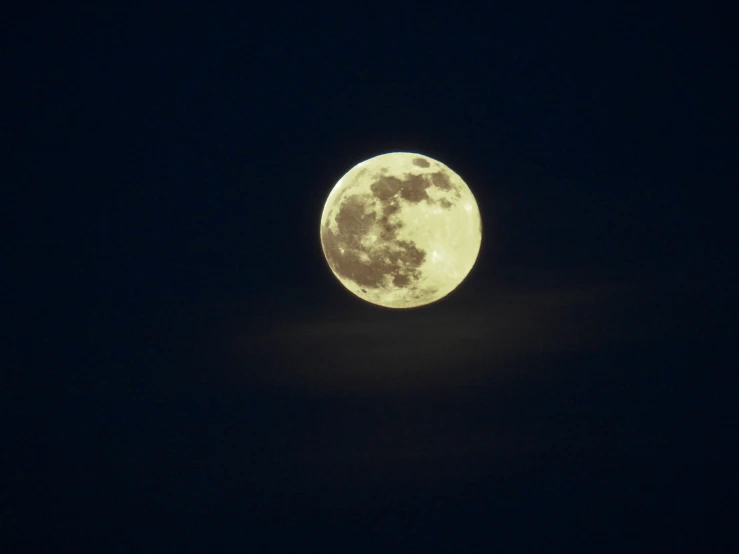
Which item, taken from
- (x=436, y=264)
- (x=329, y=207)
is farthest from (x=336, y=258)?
(x=436, y=264)

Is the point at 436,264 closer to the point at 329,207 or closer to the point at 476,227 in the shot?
the point at 476,227

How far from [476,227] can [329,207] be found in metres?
3.37

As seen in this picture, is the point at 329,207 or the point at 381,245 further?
the point at 329,207

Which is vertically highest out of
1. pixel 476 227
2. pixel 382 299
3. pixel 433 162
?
pixel 433 162

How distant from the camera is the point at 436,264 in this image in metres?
18.5

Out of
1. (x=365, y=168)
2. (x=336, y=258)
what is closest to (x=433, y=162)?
(x=365, y=168)

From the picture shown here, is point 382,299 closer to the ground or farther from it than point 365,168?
closer to the ground

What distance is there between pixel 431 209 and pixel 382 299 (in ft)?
7.81

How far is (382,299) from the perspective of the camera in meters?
19.3

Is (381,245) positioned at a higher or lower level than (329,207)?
lower

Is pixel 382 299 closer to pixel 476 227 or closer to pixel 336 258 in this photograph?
pixel 336 258

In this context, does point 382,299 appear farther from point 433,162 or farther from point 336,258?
point 433,162

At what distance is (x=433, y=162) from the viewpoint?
64.1 feet

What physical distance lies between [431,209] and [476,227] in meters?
1.37
